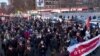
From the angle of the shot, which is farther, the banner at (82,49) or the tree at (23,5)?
the tree at (23,5)

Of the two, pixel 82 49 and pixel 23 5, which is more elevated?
pixel 82 49

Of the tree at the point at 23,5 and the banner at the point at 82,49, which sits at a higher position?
the banner at the point at 82,49

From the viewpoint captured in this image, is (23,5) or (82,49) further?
(23,5)

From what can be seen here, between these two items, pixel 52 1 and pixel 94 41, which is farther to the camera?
pixel 52 1

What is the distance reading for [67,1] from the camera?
120 m

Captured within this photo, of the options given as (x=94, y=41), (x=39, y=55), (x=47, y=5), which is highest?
(x=94, y=41)

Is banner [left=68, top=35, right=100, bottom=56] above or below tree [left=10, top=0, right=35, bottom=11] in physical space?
above

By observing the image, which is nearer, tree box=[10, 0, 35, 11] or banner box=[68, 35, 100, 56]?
banner box=[68, 35, 100, 56]

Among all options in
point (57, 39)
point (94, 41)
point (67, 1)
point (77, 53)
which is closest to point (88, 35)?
point (57, 39)

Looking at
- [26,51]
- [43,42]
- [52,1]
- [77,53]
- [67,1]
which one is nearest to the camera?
[77,53]

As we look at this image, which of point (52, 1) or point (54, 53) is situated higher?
point (54, 53)

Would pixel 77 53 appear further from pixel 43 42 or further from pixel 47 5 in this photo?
pixel 47 5

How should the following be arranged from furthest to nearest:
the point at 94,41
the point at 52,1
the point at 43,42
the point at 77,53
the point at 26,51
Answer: the point at 52,1 < the point at 43,42 < the point at 26,51 < the point at 94,41 < the point at 77,53

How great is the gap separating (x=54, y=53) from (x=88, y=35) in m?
2.39
